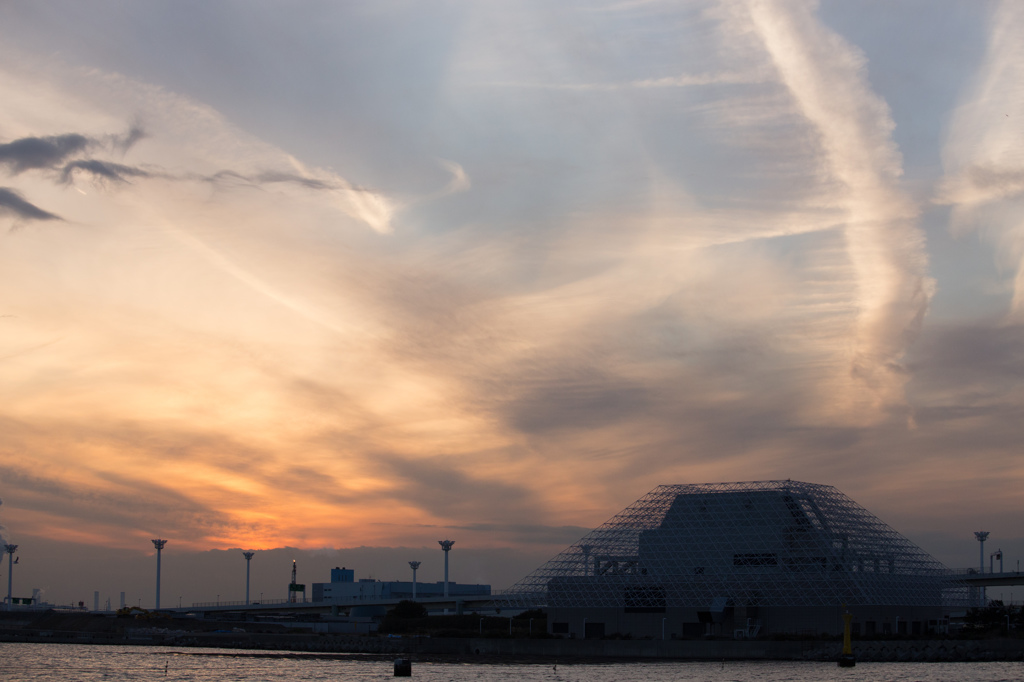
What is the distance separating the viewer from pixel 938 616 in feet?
452

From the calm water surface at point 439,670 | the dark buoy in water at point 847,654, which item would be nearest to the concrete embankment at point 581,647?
the calm water surface at point 439,670

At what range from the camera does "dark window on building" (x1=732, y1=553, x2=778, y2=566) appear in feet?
427

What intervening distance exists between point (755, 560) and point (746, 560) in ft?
3.78

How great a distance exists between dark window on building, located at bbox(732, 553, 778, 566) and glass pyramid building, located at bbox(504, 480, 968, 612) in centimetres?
16

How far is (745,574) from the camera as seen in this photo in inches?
5032

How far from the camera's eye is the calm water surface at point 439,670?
89125mm

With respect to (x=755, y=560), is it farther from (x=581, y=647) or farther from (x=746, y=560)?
(x=581, y=647)

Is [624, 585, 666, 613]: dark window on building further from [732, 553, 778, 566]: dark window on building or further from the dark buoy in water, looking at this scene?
the dark buoy in water

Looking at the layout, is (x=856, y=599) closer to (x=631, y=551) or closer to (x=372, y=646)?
(x=631, y=551)

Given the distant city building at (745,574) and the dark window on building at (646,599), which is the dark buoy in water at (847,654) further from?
the dark window on building at (646,599)

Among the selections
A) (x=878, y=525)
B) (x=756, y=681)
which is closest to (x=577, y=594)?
(x=878, y=525)

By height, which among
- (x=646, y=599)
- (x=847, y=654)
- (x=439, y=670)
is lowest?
(x=439, y=670)

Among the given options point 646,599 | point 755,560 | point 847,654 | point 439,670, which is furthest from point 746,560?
point 439,670

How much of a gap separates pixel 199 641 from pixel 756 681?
327 ft
